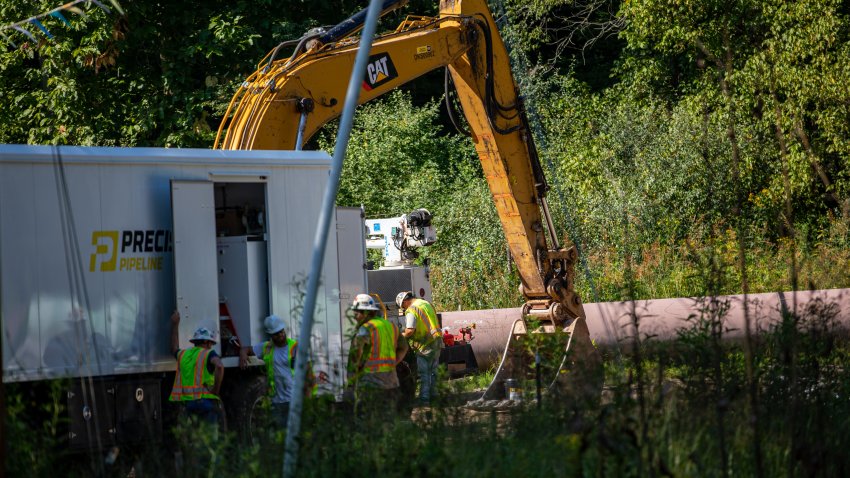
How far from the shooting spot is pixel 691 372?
25.9 feet

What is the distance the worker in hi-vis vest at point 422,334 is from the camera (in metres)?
13.6

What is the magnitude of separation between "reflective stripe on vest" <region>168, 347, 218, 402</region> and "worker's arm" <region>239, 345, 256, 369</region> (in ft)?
2.95

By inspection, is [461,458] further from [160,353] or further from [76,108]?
[76,108]

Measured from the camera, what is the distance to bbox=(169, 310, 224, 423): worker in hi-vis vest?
9.70 meters

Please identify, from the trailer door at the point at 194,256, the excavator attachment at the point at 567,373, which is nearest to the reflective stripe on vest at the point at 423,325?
the trailer door at the point at 194,256

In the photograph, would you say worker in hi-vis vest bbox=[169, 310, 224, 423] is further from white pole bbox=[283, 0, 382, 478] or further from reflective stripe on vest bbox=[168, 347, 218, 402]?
white pole bbox=[283, 0, 382, 478]

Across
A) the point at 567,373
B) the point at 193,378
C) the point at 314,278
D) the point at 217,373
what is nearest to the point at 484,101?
the point at 217,373

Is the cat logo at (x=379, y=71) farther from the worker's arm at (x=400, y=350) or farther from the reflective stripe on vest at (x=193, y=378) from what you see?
the reflective stripe on vest at (x=193, y=378)

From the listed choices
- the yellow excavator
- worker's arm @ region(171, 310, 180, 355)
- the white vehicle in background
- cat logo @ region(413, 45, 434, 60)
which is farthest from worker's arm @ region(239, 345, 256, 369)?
the white vehicle in background

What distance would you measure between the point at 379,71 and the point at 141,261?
13.1ft

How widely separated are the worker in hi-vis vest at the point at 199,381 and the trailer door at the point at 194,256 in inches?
25.8

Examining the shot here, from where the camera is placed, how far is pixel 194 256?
34.3ft

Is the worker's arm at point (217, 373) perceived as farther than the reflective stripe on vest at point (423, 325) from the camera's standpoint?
No

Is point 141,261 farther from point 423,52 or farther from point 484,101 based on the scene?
point 484,101
